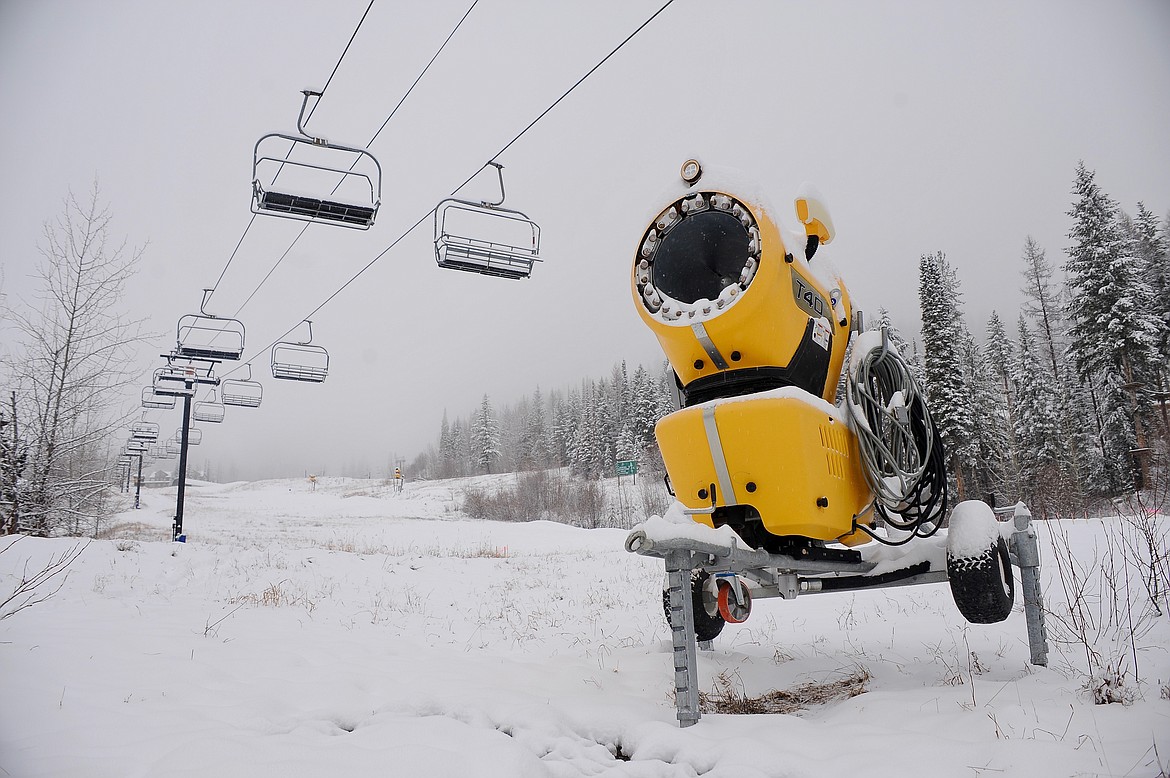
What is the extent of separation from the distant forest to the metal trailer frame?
15.8 meters

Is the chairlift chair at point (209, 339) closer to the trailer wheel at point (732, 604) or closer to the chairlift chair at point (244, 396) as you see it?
the chairlift chair at point (244, 396)

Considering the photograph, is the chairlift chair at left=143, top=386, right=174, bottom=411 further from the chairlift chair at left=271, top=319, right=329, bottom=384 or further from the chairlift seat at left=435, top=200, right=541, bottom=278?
the chairlift seat at left=435, top=200, right=541, bottom=278

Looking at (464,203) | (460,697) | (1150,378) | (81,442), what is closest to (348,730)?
(460,697)

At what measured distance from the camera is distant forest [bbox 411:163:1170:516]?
942 inches

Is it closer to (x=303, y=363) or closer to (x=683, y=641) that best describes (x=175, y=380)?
(x=303, y=363)

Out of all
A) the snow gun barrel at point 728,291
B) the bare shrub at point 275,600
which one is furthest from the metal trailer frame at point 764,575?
the bare shrub at point 275,600

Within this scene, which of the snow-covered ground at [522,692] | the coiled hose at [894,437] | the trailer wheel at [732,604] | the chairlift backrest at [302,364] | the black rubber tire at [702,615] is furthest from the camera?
the chairlift backrest at [302,364]

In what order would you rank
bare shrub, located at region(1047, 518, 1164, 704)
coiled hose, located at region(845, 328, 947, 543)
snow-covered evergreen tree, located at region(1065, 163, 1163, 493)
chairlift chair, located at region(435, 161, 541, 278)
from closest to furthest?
bare shrub, located at region(1047, 518, 1164, 704), coiled hose, located at region(845, 328, 947, 543), chairlift chair, located at region(435, 161, 541, 278), snow-covered evergreen tree, located at region(1065, 163, 1163, 493)

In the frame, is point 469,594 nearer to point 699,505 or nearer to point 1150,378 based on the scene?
point 699,505

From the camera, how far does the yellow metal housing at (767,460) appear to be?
301 centimetres

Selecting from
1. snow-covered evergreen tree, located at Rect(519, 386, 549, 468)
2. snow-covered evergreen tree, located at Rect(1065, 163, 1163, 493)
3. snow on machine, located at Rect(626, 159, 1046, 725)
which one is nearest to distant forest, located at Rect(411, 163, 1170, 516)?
snow-covered evergreen tree, located at Rect(1065, 163, 1163, 493)

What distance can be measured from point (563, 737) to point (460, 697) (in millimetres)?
807

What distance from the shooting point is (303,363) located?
45.6ft

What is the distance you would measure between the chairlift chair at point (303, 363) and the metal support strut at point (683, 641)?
1234 cm
